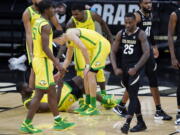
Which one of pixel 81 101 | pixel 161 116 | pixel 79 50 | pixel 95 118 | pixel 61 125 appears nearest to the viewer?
pixel 61 125

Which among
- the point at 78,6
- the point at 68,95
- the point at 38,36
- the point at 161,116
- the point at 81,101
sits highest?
the point at 78,6

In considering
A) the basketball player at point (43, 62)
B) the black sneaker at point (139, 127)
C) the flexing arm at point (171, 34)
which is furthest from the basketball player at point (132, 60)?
the basketball player at point (43, 62)

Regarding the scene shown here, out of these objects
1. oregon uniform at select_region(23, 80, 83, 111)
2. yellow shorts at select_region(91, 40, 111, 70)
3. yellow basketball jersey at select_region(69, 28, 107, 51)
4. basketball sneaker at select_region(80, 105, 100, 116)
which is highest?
yellow basketball jersey at select_region(69, 28, 107, 51)

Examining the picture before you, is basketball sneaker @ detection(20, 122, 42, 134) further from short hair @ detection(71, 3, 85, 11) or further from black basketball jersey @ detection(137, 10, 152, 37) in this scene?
black basketball jersey @ detection(137, 10, 152, 37)

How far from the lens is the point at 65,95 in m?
8.85

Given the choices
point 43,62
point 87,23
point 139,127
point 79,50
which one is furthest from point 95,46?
point 139,127

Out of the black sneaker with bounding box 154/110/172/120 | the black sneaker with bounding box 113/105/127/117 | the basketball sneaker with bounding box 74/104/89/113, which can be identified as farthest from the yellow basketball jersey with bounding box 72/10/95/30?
the black sneaker with bounding box 154/110/172/120

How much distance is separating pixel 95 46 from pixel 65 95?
3.01 feet

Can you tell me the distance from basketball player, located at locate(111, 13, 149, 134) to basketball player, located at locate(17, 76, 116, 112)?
1.44 metres

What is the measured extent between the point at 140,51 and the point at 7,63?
7897 mm

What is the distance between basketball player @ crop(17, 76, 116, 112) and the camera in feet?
28.3

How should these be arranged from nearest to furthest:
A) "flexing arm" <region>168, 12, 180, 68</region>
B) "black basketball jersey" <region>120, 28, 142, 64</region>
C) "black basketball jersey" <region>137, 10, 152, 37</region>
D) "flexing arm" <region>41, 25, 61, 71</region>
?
"flexing arm" <region>41, 25, 61, 71</region> → "black basketball jersey" <region>120, 28, 142, 64</region> → "flexing arm" <region>168, 12, 180, 68</region> → "black basketball jersey" <region>137, 10, 152, 37</region>

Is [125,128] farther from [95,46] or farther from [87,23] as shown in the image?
[87,23]

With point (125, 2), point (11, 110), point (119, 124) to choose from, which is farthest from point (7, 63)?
point (119, 124)
